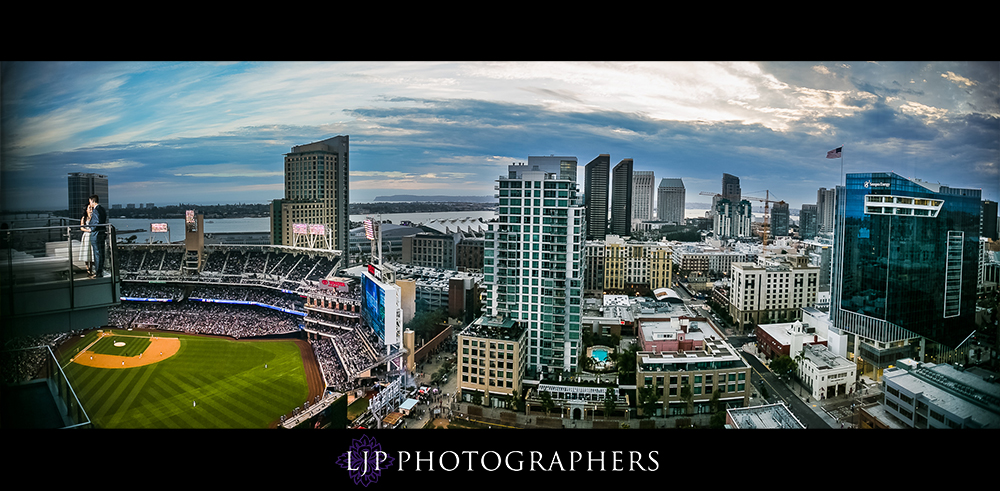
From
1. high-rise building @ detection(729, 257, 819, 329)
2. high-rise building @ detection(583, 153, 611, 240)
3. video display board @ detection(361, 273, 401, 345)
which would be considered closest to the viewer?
video display board @ detection(361, 273, 401, 345)

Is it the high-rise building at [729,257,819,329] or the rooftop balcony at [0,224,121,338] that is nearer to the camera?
the rooftop balcony at [0,224,121,338]

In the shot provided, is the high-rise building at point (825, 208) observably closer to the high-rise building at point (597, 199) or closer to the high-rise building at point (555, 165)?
the high-rise building at point (555, 165)

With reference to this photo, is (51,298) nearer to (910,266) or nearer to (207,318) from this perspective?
(207,318)

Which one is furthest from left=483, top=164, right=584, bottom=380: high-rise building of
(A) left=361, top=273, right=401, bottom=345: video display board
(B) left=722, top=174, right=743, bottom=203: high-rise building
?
(B) left=722, top=174, right=743, bottom=203: high-rise building

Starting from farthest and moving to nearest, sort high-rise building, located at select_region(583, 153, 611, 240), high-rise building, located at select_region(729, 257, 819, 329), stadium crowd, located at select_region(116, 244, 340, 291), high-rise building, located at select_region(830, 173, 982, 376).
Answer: high-rise building, located at select_region(583, 153, 611, 240) < high-rise building, located at select_region(729, 257, 819, 329) < stadium crowd, located at select_region(116, 244, 340, 291) < high-rise building, located at select_region(830, 173, 982, 376)

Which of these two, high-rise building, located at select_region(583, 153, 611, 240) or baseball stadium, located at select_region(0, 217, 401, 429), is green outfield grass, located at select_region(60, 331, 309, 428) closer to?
baseball stadium, located at select_region(0, 217, 401, 429)

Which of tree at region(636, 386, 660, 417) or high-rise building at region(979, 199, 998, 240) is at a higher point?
high-rise building at region(979, 199, 998, 240)
